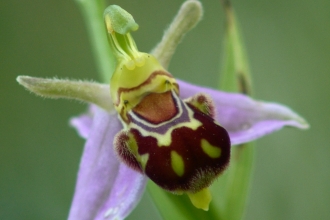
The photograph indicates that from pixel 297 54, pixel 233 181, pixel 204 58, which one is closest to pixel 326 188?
pixel 297 54

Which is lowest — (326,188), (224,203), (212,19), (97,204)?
(326,188)

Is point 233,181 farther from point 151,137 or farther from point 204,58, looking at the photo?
point 204,58

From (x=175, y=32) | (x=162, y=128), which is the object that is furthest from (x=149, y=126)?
(x=175, y=32)

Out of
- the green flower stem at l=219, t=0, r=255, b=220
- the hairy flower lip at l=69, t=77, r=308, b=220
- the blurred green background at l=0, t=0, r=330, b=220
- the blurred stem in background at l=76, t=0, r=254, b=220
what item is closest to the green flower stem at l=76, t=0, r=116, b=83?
the blurred stem in background at l=76, t=0, r=254, b=220

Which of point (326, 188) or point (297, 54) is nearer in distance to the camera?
point (326, 188)

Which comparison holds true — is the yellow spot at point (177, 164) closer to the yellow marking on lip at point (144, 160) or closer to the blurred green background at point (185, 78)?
the yellow marking on lip at point (144, 160)

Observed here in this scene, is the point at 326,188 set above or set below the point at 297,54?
below

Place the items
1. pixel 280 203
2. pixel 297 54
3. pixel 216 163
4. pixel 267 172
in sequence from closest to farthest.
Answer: pixel 216 163, pixel 280 203, pixel 267 172, pixel 297 54
